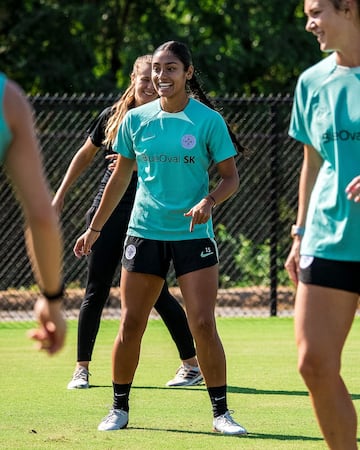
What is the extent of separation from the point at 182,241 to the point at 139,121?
0.66m

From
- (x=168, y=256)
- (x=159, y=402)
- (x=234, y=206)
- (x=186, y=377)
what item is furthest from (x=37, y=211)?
(x=234, y=206)

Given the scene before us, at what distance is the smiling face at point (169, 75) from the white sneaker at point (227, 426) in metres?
1.66

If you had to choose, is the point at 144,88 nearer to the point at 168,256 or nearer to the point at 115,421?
the point at 168,256

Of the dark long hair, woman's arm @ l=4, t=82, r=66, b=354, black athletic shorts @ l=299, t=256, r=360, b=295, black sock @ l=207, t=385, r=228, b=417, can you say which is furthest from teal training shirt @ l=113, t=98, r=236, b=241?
woman's arm @ l=4, t=82, r=66, b=354

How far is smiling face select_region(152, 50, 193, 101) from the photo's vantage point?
6.27m

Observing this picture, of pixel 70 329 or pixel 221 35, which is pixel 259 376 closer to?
pixel 70 329

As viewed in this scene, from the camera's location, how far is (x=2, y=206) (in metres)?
13.7

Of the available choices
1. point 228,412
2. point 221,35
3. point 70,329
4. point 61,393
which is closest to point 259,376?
point 61,393

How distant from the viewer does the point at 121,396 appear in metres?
6.36

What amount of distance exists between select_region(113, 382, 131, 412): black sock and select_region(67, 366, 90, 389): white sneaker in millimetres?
1458

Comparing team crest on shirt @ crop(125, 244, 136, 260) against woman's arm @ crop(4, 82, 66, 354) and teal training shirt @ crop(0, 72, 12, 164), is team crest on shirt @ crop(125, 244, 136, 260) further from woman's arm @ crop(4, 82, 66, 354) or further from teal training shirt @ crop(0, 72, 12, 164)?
teal training shirt @ crop(0, 72, 12, 164)

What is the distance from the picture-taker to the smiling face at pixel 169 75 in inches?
247

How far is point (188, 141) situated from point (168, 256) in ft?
1.99

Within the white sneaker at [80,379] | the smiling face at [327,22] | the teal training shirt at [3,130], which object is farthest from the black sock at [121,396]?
the teal training shirt at [3,130]
